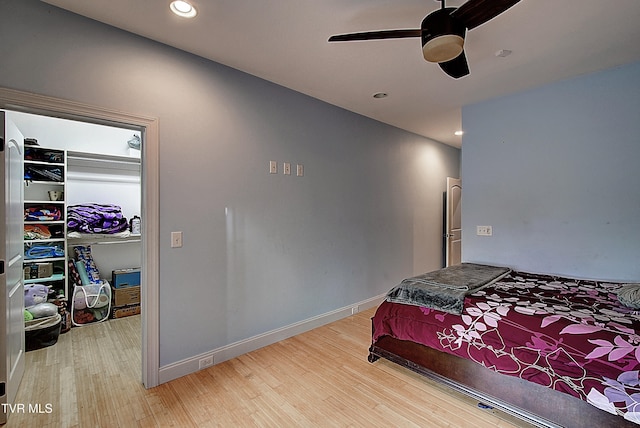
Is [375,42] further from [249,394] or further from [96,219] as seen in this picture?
[96,219]

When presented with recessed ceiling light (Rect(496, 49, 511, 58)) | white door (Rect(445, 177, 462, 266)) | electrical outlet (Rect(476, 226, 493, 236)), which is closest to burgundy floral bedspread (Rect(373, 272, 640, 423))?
electrical outlet (Rect(476, 226, 493, 236))

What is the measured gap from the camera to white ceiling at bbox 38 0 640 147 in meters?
1.88

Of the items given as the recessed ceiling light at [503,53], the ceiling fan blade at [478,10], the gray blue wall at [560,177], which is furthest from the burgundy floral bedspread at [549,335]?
the recessed ceiling light at [503,53]

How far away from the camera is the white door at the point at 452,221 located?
522 cm

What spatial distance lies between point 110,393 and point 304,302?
5.87 feet

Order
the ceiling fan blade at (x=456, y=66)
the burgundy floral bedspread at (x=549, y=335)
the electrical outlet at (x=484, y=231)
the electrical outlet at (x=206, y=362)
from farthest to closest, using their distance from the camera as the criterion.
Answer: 1. the electrical outlet at (x=484, y=231)
2. the electrical outlet at (x=206, y=362)
3. the ceiling fan blade at (x=456, y=66)
4. the burgundy floral bedspread at (x=549, y=335)

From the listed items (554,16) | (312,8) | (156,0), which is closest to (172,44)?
(156,0)

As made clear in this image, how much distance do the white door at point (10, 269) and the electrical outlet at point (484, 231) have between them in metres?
4.21

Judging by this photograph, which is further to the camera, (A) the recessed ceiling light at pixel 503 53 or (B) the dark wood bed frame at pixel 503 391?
(A) the recessed ceiling light at pixel 503 53

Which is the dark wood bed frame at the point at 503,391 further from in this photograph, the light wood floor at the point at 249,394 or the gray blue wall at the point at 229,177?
the gray blue wall at the point at 229,177

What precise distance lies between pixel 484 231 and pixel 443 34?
2.66m

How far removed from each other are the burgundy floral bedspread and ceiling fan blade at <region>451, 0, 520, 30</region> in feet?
5.71

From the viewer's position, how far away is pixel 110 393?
6.98 ft

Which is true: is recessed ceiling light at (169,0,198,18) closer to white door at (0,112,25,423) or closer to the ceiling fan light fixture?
white door at (0,112,25,423)
